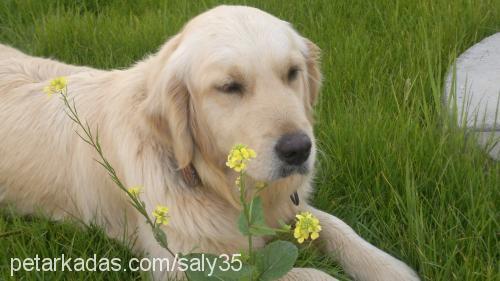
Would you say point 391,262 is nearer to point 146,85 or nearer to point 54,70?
point 146,85

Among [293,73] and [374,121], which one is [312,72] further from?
[374,121]

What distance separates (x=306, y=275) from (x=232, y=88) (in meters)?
0.87

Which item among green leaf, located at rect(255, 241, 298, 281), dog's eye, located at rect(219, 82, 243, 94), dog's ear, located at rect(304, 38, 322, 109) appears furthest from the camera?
dog's ear, located at rect(304, 38, 322, 109)

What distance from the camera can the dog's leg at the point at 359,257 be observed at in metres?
2.66

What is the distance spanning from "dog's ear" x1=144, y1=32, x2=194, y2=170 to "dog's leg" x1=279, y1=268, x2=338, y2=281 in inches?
25.8

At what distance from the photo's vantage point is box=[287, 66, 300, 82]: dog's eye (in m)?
2.49

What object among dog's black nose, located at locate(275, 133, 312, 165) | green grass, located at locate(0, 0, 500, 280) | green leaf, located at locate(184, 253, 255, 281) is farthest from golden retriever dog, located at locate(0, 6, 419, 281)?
green leaf, located at locate(184, 253, 255, 281)

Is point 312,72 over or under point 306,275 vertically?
over

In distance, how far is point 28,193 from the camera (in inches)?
126

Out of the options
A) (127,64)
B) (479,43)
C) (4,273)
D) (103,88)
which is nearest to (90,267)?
(4,273)

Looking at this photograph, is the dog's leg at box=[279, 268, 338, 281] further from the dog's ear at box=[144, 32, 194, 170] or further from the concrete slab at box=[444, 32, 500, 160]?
the concrete slab at box=[444, 32, 500, 160]

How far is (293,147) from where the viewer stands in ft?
7.41

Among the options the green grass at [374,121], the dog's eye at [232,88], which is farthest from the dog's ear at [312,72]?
the dog's eye at [232,88]

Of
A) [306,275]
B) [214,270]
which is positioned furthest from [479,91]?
[214,270]
